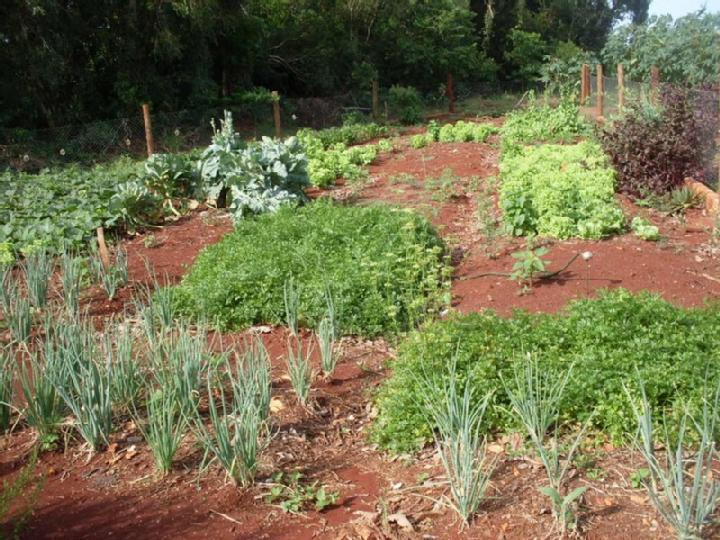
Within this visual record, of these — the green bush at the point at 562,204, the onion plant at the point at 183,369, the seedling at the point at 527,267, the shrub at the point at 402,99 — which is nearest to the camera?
the onion plant at the point at 183,369

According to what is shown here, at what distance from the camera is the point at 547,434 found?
3.90 meters

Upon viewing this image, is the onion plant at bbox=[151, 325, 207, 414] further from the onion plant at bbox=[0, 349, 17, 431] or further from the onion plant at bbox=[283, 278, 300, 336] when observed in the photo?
the onion plant at bbox=[283, 278, 300, 336]

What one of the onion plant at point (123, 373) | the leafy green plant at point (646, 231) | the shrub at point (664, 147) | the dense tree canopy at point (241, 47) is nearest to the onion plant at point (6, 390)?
the onion plant at point (123, 373)

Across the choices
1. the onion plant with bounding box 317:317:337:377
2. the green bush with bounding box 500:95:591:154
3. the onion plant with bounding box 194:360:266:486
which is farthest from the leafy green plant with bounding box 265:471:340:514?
the green bush with bounding box 500:95:591:154

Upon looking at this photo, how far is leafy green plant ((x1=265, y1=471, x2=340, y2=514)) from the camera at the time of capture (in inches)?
137

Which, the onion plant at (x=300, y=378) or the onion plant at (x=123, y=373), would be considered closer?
→ the onion plant at (x=123, y=373)

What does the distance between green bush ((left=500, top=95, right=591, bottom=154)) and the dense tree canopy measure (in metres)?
9.78

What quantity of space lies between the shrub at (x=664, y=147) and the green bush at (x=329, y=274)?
3490mm

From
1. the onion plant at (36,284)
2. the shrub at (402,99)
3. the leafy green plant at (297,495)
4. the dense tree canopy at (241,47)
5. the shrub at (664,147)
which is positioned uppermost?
the dense tree canopy at (241,47)

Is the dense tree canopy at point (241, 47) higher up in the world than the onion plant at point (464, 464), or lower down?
higher up

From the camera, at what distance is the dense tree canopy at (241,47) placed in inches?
739

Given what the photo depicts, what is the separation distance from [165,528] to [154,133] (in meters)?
17.6

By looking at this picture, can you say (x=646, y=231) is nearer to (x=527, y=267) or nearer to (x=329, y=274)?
(x=527, y=267)

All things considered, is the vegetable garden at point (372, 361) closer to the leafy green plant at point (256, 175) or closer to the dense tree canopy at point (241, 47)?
the leafy green plant at point (256, 175)
